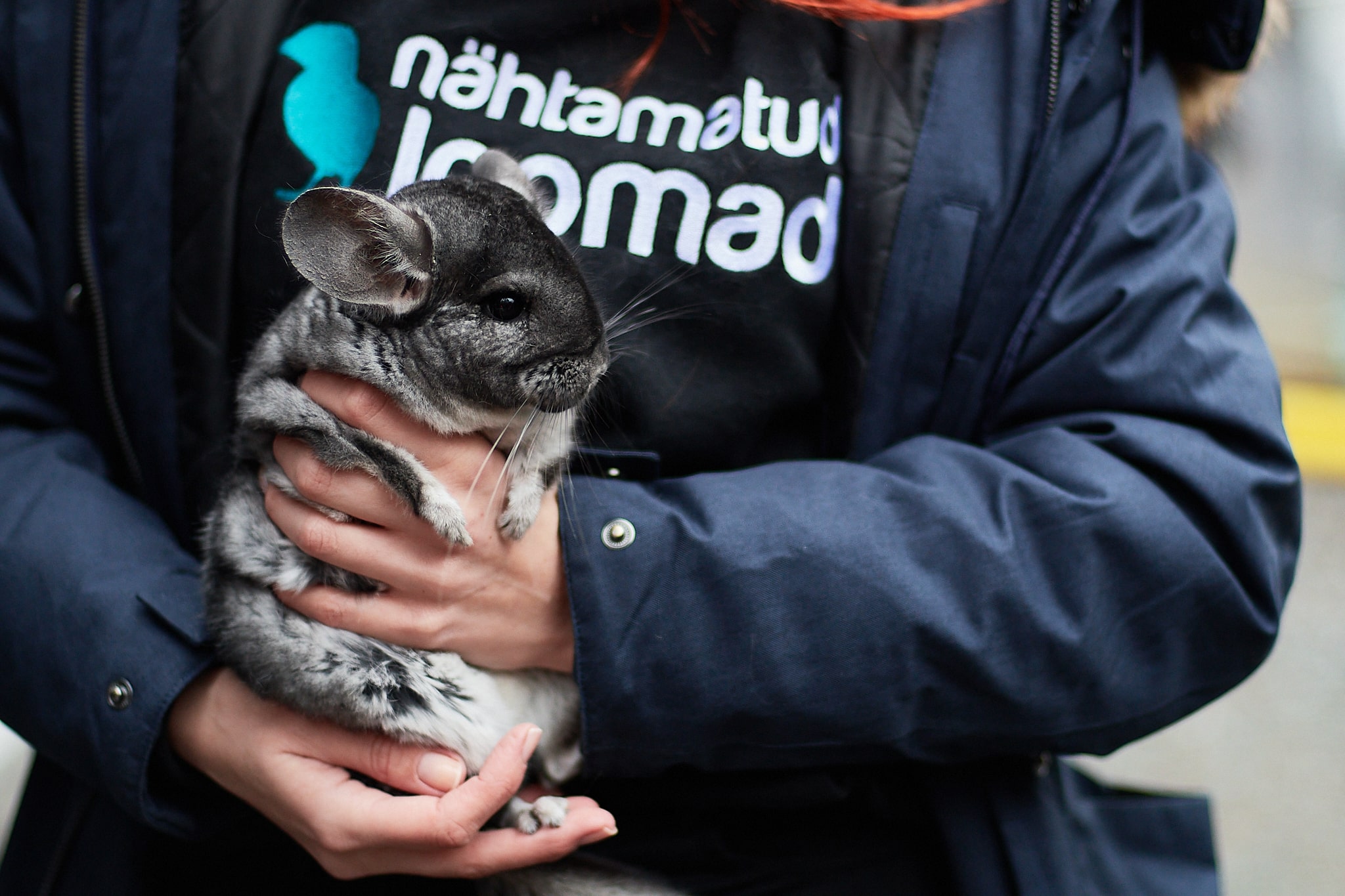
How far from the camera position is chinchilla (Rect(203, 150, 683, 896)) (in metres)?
1.32

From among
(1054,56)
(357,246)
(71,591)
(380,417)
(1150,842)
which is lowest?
(1150,842)

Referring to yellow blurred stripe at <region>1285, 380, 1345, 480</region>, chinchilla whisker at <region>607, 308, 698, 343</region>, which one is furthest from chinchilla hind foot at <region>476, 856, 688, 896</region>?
yellow blurred stripe at <region>1285, 380, 1345, 480</region>

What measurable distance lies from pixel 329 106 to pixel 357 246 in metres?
0.31

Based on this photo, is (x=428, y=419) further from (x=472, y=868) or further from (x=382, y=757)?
(x=472, y=868)

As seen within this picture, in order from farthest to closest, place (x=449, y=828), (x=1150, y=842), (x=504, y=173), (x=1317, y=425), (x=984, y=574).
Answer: (x=1317, y=425) → (x=1150, y=842) → (x=504, y=173) → (x=984, y=574) → (x=449, y=828)

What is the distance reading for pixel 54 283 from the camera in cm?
149

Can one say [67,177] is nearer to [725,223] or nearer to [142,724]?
[142,724]

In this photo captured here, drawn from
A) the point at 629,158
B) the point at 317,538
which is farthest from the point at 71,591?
the point at 629,158

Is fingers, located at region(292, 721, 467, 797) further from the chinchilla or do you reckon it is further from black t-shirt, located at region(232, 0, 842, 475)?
black t-shirt, located at region(232, 0, 842, 475)

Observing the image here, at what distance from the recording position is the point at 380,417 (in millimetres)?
1363

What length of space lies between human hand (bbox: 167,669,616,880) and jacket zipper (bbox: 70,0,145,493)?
48cm

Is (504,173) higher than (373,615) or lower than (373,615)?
higher

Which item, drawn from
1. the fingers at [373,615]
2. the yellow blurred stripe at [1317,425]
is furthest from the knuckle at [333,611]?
the yellow blurred stripe at [1317,425]

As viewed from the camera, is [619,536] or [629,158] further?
[629,158]
